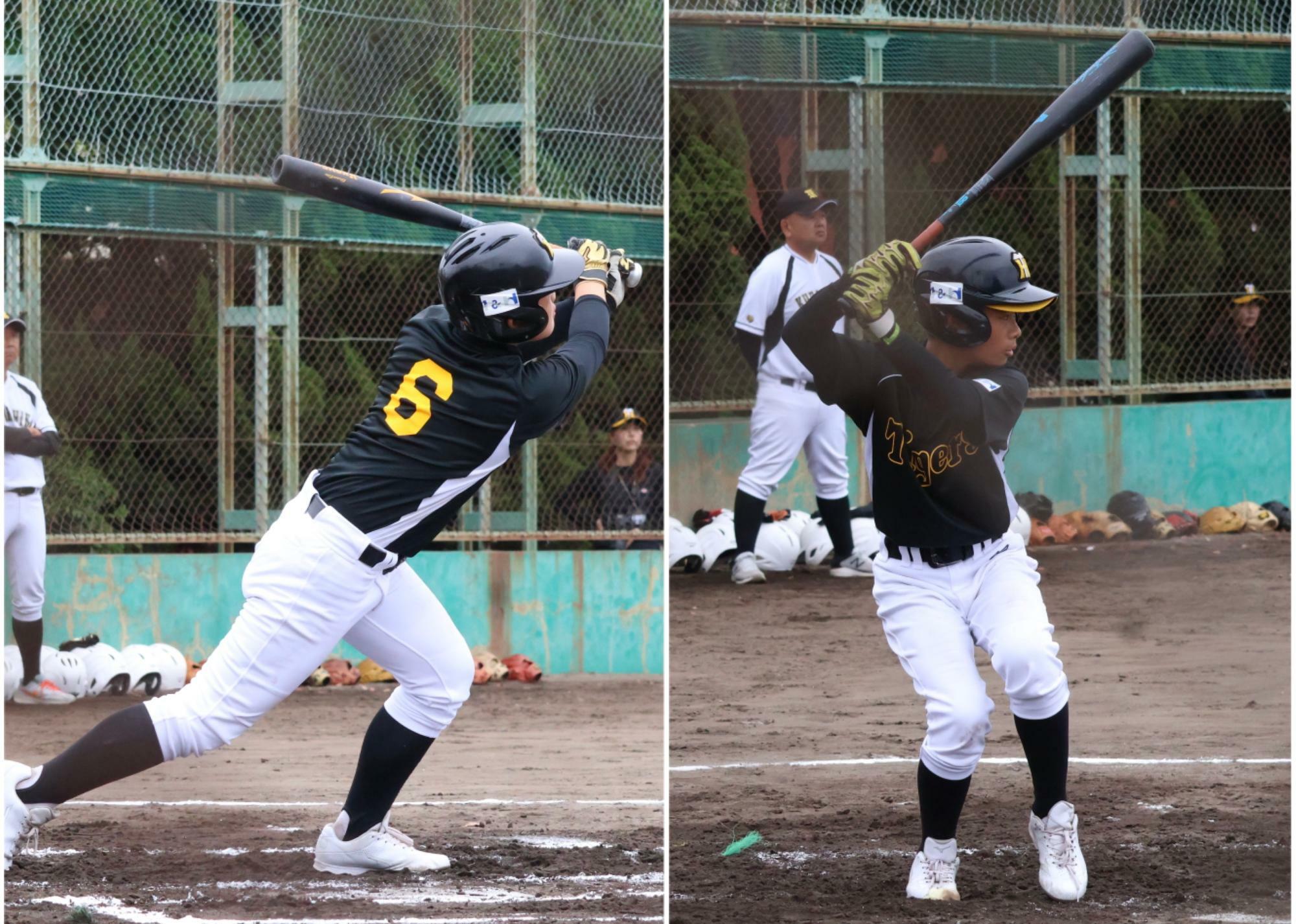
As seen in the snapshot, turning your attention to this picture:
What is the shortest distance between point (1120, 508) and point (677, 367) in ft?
3.32

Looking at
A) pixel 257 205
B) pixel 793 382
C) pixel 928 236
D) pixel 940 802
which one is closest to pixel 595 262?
pixel 793 382

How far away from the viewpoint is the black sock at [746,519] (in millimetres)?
2955

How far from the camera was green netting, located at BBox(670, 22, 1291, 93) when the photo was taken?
8.63 ft

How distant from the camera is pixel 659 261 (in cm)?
524

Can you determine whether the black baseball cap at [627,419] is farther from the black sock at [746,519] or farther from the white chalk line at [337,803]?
the black sock at [746,519]

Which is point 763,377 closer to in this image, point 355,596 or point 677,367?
point 677,367

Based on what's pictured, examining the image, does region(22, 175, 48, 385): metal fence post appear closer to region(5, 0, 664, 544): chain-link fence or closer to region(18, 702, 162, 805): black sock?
region(5, 0, 664, 544): chain-link fence

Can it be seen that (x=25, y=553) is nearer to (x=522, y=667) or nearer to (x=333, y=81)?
(x=333, y=81)

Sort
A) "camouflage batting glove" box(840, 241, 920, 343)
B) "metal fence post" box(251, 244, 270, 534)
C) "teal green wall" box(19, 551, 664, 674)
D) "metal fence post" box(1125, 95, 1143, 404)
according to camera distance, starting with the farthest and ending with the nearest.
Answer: "metal fence post" box(251, 244, 270, 534), "teal green wall" box(19, 551, 664, 674), "metal fence post" box(1125, 95, 1143, 404), "camouflage batting glove" box(840, 241, 920, 343)

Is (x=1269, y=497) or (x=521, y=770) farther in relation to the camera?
(x=521, y=770)

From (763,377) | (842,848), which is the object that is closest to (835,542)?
(763,377)

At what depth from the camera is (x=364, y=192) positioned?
10.4ft

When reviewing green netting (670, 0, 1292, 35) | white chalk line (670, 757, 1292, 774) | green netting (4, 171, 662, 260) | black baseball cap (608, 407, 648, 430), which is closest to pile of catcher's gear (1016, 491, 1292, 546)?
white chalk line (670, 757, 1292, 774)

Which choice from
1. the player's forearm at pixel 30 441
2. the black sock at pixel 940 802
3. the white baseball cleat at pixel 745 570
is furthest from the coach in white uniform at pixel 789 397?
the player's forearm at pixel 30 441
